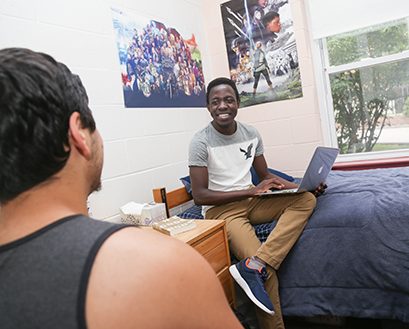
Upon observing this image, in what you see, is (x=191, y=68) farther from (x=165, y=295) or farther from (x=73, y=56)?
(x=165, y=295)

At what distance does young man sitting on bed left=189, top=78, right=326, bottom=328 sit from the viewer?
60.7 inches

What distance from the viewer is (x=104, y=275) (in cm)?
47

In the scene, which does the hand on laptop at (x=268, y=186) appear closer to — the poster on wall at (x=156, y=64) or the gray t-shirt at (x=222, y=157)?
the gray t-shirt at (x=222, y=157)

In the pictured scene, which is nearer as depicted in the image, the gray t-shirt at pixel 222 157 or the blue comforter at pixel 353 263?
the blue comforter at pixel 353 263

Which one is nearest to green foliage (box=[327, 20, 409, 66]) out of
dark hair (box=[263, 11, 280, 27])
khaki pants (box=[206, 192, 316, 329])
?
dark hair (box=[263, 11, 280, 27])

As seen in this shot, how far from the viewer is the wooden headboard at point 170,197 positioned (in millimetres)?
1986

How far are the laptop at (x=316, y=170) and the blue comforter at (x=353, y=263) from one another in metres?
0.17

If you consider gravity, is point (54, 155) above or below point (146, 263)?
above

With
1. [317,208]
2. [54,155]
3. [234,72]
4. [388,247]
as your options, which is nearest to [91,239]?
[54,155]

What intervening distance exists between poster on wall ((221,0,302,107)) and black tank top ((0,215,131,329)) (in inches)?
102

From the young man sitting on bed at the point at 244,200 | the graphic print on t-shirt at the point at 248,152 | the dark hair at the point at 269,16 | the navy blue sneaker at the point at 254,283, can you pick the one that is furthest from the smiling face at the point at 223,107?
the dark hair at the point at 269,16

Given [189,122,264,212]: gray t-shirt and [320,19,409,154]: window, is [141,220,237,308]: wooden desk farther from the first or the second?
[320,19,409,154]: window

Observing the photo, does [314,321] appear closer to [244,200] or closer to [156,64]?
[244,200]

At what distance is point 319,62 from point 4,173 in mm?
2943
